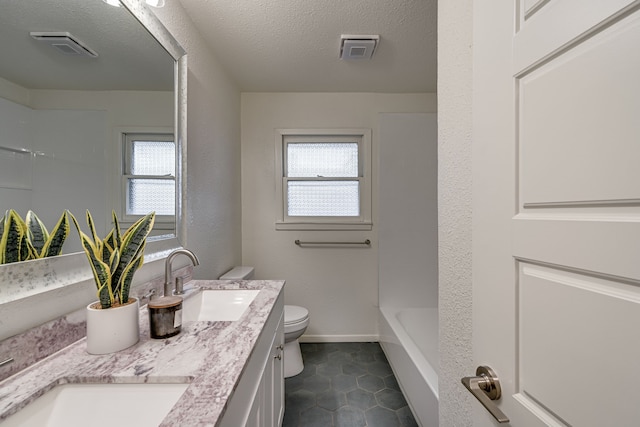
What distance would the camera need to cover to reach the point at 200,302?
1255 mm

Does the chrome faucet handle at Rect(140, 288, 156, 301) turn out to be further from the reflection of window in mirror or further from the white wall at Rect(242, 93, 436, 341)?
the white wall at Rect(242, 93, 436, 341)

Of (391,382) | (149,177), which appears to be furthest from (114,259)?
(391,382)

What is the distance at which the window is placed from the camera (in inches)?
98.7

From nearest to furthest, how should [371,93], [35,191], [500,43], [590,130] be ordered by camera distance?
[590,130]
[500,43]
[35,191]
[371,93]

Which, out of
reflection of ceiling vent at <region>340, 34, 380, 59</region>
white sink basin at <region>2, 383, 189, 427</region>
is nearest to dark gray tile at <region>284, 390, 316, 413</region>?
white sink basin at <region>2, 383, 189, 427</region>

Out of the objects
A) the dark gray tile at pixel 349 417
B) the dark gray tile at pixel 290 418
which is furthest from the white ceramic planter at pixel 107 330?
the dark gray tile at pixel 349 417

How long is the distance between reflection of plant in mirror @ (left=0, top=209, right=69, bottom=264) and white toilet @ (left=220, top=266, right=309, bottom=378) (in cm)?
121

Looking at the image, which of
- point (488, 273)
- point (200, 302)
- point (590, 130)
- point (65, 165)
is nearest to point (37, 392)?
point (65, 165)

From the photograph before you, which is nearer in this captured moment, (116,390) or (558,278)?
(558,278)

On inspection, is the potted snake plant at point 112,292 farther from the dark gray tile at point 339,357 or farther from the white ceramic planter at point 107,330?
the dark gray tile at point 339,357

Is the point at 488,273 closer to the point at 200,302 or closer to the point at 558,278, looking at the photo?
the point at 558,278

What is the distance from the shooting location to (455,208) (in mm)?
784

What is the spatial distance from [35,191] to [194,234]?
0.88 metres

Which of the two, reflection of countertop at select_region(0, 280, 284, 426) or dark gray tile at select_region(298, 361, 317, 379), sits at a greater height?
reflection of countertop at select_region(0, 280, 284, 426)
